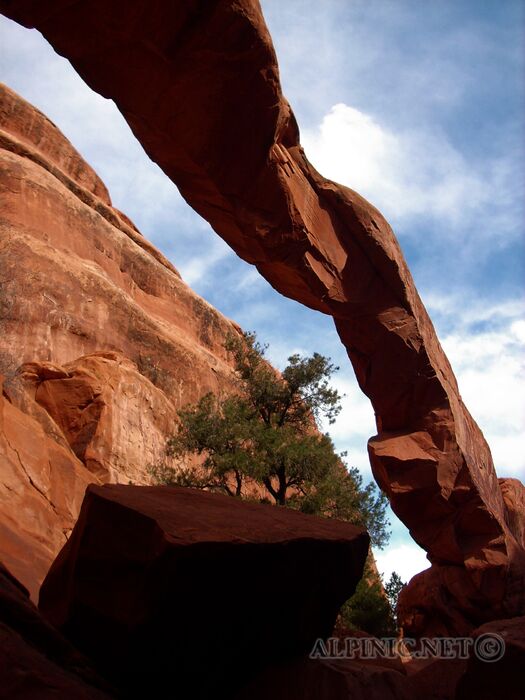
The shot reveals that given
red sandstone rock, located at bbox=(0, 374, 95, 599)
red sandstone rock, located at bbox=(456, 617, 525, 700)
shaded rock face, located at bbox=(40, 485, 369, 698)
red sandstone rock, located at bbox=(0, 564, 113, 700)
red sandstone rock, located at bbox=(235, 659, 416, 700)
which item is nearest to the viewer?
red sandstone rock, located at bbox=(0, 564, 113, 700)

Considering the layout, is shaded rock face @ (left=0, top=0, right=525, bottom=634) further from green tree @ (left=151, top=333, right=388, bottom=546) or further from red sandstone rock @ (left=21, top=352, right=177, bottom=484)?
red sandstone rock @ (left=21, top=352, right=177, bottom=484)

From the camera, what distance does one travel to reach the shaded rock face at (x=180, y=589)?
5852mm

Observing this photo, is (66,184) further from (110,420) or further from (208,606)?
(208,606)

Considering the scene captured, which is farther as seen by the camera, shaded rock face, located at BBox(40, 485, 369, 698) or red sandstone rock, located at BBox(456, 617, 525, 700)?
red sandstone rock, located at BBox(456, 617, 525, 700)

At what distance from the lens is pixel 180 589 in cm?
588

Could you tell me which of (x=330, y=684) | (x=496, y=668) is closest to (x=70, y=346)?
(x=330, y=684)

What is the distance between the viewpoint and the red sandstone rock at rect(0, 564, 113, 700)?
3.97m

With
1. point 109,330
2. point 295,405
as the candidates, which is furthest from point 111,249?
point 295,405

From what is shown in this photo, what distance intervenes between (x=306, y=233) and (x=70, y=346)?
17.1 m

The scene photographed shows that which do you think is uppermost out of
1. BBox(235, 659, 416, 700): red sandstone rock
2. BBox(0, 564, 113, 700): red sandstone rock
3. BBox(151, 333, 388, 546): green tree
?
BBox(151, 333, 388, 546): green tree

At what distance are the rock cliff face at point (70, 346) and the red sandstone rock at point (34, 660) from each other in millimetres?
3666

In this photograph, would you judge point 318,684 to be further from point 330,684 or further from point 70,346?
point 70,346

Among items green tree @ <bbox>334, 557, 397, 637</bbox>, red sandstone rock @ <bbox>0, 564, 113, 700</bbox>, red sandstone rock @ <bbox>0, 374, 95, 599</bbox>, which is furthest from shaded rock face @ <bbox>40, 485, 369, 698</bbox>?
green tree @ <bbox>334, 557, 397, 637</bbox>

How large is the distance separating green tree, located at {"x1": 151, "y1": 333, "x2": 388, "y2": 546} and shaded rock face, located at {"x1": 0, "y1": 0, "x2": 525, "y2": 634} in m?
2.90
